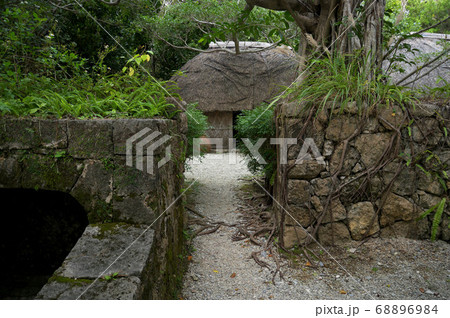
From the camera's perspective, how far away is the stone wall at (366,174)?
2955 mm

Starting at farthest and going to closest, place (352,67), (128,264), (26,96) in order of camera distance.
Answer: (352,67), (26,96), (128,264)

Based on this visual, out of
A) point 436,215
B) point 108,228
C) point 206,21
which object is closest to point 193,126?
point 108,228

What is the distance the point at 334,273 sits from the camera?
2727 millimetres

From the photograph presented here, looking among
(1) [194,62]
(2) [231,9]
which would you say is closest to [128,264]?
(2) [231,9]

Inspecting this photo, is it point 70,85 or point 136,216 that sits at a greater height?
point 70,85

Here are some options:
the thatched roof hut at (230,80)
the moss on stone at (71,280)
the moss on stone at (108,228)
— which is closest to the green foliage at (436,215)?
the moss on stone at (108,228)

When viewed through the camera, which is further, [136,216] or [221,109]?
[221,109]

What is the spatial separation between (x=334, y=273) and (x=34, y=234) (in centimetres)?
265

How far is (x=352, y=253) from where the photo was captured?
292cm

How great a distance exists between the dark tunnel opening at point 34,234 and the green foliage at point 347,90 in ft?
7.63

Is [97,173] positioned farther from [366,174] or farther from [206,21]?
[206,21]

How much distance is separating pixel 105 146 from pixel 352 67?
250cm

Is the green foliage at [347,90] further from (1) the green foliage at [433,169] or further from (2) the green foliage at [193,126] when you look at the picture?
(2) the green foliage at [193,126]

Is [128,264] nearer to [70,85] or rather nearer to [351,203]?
[70,85]
